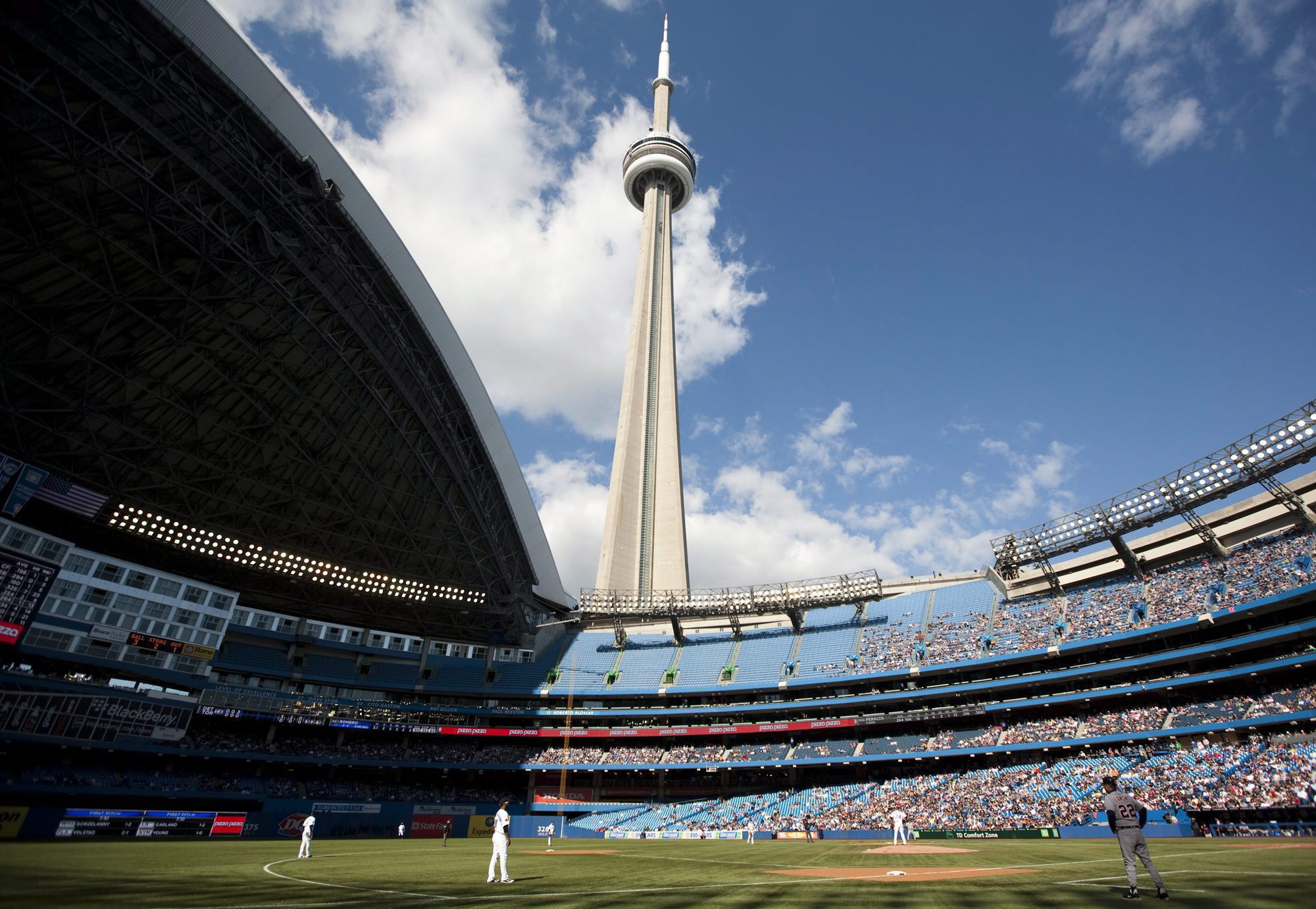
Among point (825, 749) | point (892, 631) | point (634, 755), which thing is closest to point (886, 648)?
point (892, 631)

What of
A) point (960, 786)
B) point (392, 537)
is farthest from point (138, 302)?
point (960, 786)

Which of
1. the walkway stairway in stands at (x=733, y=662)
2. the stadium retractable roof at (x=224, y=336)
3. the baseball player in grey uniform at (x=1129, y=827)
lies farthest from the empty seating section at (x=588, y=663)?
the baseball player in grey uniform at (x=1129, y=827)

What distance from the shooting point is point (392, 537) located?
5538cm

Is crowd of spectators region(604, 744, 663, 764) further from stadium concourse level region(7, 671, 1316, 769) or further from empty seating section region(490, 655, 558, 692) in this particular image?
empty seating section region(490, 655, 558, 692)

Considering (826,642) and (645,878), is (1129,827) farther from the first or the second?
(826,642)

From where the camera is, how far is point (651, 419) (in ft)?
329

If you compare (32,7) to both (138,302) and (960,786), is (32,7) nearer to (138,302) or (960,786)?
(138,302)

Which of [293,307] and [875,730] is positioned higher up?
[293,307]

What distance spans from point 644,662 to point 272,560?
34673 millimetres

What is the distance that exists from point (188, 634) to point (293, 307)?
105 feet

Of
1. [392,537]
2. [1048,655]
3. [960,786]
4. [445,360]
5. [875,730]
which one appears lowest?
[960,786]

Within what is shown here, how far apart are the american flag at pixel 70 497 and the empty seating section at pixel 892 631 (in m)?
56.5

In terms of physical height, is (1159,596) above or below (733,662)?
above

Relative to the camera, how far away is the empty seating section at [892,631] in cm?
5766
